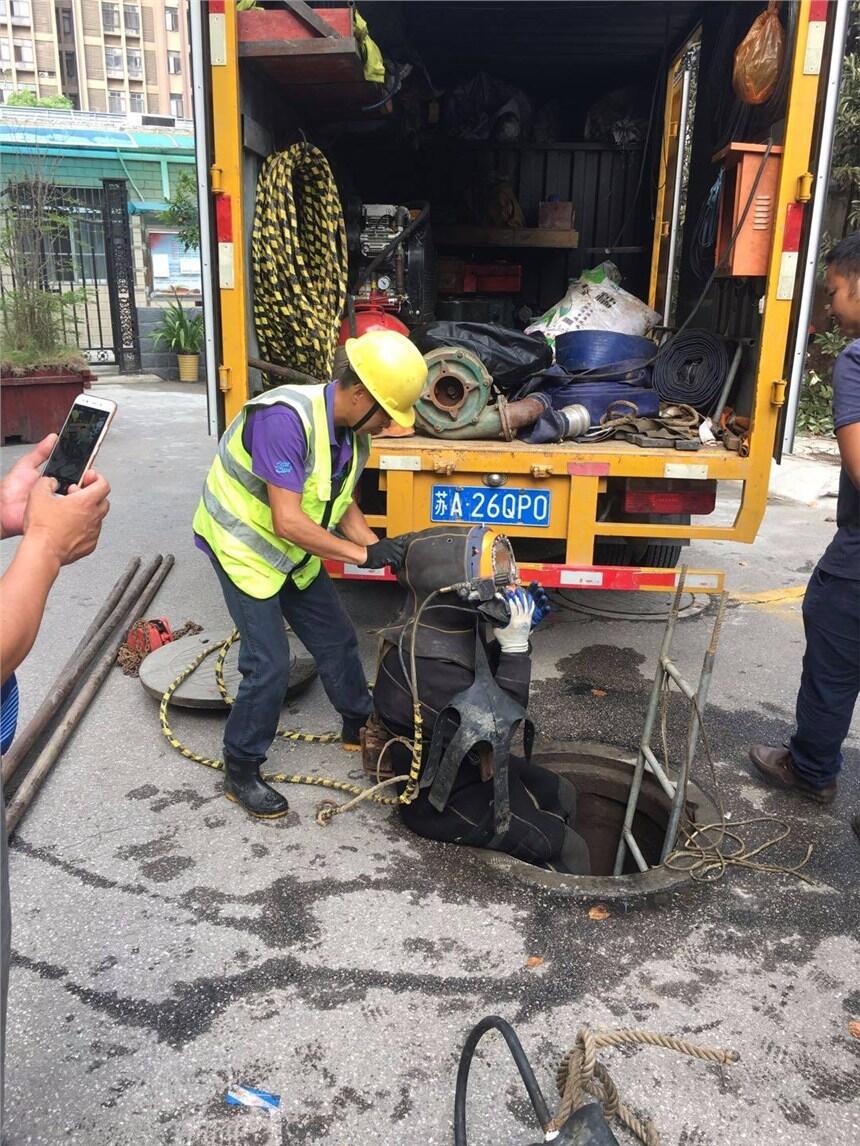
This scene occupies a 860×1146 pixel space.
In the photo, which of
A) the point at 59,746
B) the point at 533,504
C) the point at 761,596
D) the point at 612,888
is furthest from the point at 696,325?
the point at 59,746

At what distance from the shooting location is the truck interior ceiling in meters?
4.71

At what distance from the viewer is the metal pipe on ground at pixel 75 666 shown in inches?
133

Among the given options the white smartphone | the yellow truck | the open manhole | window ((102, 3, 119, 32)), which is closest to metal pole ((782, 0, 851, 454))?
the yellow truck

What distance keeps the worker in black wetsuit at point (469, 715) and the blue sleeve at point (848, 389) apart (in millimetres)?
1095

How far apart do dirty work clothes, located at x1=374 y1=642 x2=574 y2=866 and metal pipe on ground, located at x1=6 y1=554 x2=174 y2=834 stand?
1.23 meters

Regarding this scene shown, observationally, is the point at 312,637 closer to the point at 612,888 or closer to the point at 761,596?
the point at 612,888

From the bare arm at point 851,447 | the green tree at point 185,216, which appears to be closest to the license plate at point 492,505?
the bare arm at point 851,447

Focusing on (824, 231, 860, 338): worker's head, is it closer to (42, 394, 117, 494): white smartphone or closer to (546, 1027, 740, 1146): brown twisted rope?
(546, 1027, 740, 1146): brown twisted rope

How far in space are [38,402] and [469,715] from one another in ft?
27.2

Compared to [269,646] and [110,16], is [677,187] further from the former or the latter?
[110,16]

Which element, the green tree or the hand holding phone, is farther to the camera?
the green tree

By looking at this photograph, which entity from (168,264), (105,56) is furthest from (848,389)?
(105,56)

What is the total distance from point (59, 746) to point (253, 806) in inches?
34.8

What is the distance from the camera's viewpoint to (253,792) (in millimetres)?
3158
